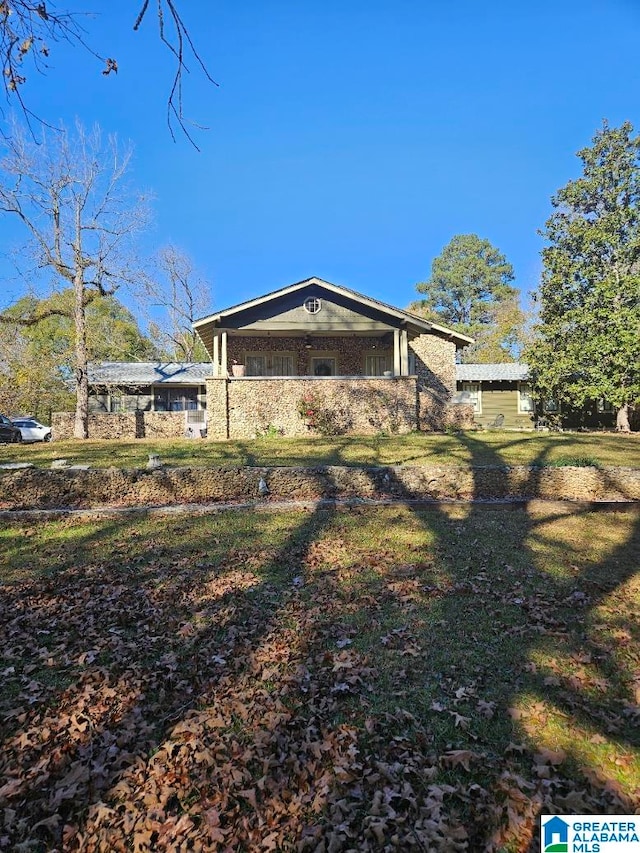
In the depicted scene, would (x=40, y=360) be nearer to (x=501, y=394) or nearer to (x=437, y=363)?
(x=437, y=363)

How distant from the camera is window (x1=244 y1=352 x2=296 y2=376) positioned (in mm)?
20328

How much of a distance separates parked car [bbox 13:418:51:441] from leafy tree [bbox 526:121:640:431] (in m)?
24.4

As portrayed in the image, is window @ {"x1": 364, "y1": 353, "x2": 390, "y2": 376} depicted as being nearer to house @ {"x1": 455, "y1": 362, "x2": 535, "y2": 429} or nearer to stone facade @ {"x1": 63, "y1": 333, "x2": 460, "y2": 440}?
stone facade @ {"x1": 63, "y1": 333, "x2": 460, "y2": 440}

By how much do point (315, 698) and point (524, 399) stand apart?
88.4 ft

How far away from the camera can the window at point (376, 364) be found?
67.1ft

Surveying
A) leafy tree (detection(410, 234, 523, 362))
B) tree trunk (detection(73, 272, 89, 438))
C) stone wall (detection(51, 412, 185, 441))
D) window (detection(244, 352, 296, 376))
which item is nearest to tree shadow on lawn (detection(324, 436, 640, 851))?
window (detection(244, 352, 296, 376))

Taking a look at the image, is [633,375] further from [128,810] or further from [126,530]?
[128,810]

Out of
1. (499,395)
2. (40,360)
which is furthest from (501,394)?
(40,360)

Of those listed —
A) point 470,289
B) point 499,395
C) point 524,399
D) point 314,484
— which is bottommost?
point 314,484

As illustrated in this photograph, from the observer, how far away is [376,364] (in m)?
20.5

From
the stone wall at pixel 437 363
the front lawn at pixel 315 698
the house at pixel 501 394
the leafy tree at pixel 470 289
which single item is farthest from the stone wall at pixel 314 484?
the leafy tree at pixel 470 289

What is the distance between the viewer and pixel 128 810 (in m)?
2.32

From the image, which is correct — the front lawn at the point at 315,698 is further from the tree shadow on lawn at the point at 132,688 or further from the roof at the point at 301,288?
the roof at the point at 301,288

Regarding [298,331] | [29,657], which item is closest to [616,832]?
[29,657]
